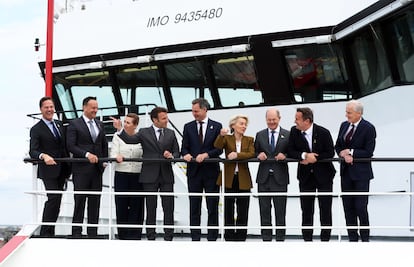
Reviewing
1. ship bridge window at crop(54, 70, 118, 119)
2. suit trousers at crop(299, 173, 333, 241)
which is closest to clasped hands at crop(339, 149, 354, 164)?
suit trousers at crop(299, 173, 333, 241)

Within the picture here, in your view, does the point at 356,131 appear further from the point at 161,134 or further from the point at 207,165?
the point at 161,134

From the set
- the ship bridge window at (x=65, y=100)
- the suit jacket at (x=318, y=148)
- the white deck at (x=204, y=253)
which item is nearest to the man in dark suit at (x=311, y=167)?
the suit jacket at (x=318, y=148)

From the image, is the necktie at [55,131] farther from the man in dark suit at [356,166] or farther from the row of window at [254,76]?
the row of window at [254,76]

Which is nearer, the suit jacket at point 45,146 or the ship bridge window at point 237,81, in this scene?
the suit jacket at point 45,146

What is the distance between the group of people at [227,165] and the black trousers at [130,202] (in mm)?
350

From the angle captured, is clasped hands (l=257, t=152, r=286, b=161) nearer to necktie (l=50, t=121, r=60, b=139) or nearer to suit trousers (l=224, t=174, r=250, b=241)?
suit trousers (l=224, t=174, r=250, b=241)

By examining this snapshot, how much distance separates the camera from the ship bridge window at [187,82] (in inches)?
538

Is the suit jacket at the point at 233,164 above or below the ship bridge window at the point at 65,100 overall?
below

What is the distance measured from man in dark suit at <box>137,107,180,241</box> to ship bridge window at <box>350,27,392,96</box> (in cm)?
360

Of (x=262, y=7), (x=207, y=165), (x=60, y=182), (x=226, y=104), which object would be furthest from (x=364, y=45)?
(x=60, y=182)

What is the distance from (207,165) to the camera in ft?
31.1

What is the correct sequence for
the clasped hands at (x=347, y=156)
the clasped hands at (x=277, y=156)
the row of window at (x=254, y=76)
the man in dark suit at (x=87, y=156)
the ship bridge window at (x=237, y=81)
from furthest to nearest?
the ship bridge window at (x=237, y=81), the row of window at (x=254, y=76), the man in dark suit at (x=87, y=156), the clasped hands at (x=277, y=156), the clasped hands at (x=347, y=156)

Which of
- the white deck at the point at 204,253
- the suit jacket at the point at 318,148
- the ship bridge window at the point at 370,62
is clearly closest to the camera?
the white deck at the point at 204,253

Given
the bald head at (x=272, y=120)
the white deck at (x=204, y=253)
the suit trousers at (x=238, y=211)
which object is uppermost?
the bald head at (x=272, y=120)
